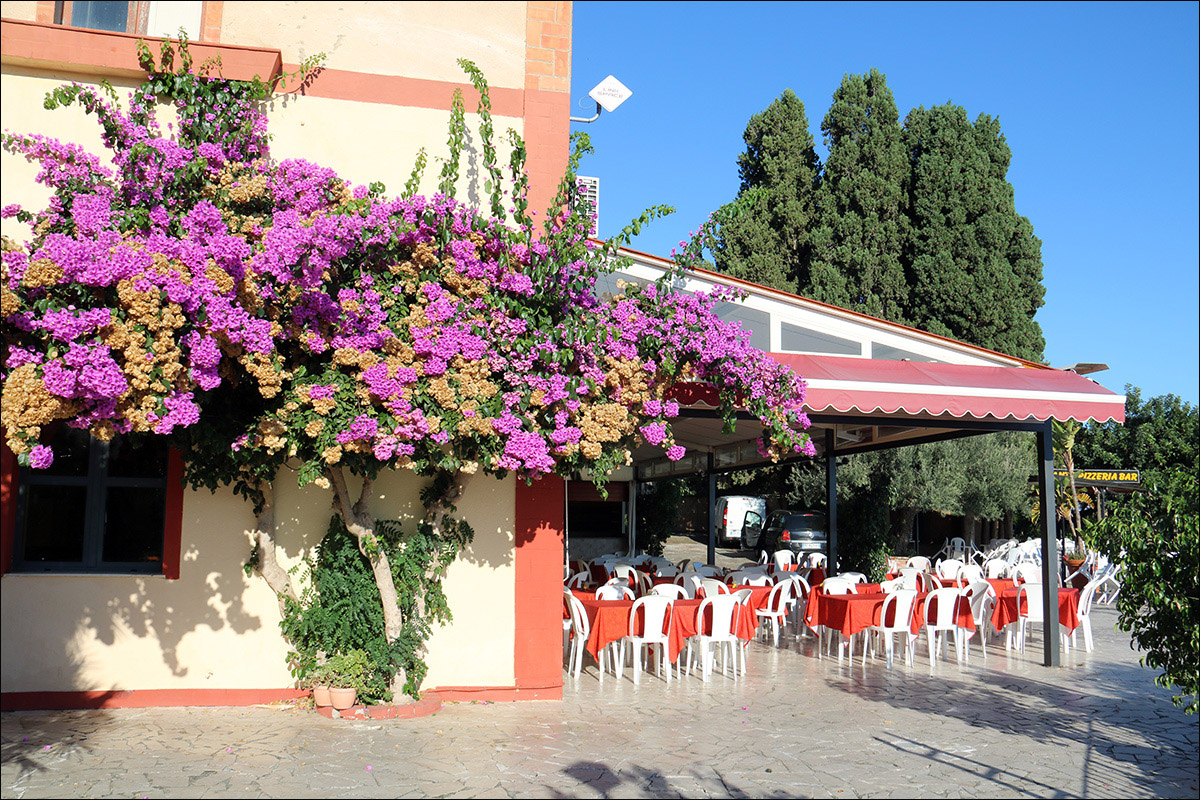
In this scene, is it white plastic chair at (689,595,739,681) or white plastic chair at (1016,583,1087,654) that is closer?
white plastic chair at (689,595,739,681)

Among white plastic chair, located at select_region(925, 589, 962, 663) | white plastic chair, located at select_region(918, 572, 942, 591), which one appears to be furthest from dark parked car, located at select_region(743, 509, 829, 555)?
white plastic chair, located at select_region(925, 589, 962, 663)

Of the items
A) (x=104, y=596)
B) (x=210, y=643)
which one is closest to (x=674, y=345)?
(x=210, y=643)

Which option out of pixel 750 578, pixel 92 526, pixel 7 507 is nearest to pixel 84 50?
pixel 7 507

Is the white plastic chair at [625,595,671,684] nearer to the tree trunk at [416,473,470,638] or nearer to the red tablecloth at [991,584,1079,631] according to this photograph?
the tree trunk at [416,473,470,638]

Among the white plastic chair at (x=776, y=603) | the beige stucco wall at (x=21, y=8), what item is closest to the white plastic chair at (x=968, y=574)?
the white plastic chair at (x=776, y=603)

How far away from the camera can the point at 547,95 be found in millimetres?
8297

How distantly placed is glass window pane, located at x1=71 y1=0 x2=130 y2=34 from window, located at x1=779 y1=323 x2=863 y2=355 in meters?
7.18

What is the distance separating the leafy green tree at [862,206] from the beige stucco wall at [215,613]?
2145 cm

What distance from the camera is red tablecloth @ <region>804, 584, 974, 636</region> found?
9.90m

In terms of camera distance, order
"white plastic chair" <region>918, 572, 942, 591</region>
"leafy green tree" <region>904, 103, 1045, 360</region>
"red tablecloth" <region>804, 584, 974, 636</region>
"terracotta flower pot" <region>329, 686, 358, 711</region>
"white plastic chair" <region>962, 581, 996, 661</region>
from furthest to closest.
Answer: "leafy green tree" <region>904, 103, 1045, 360</region>
"white plastic chair" <region>918, 572, 942, 591</region>
"white plastic chair" <region>962, 581, 996, 661</region>
"red tablecloth" <region>804, 584, 974, 636</region>
"terracotta flower pot" <region>329, 686, 358, 711</region>

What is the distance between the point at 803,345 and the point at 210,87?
6.65m

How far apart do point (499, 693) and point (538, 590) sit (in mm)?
921

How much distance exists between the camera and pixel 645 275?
402 inches

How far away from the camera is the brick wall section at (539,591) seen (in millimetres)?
7941
